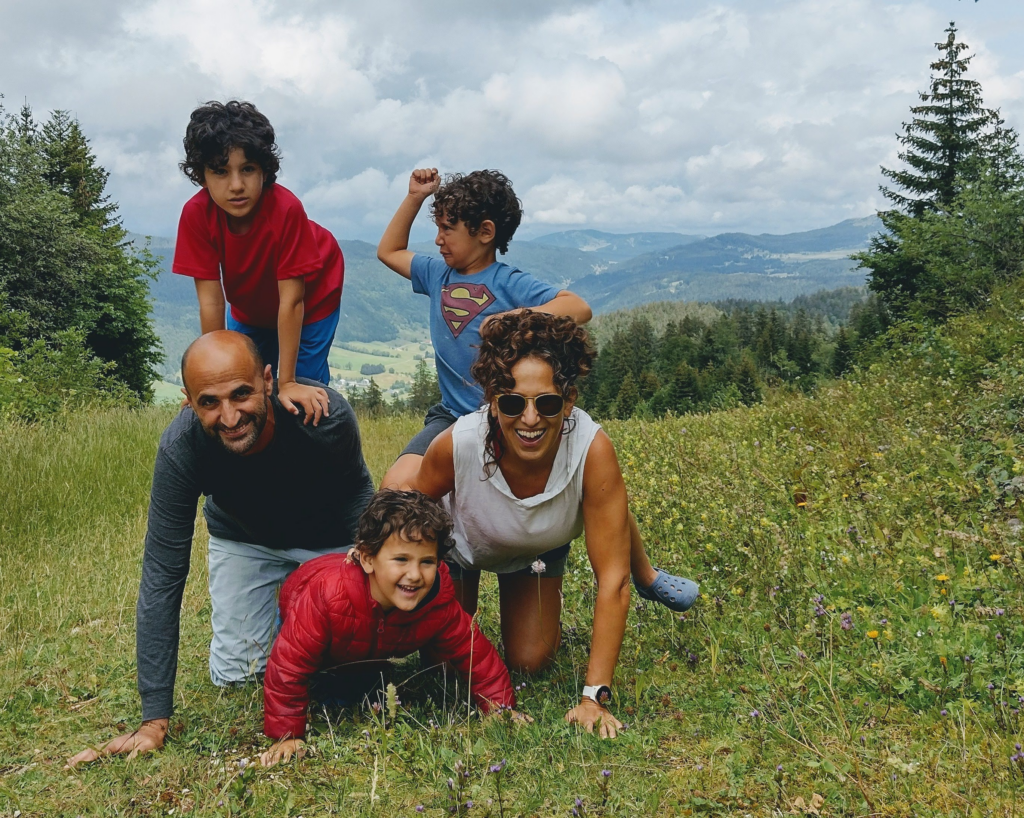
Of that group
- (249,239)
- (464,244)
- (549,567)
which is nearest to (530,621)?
(549,567)

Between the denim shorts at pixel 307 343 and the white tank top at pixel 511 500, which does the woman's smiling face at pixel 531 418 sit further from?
the denim shorts at pixel 307 343

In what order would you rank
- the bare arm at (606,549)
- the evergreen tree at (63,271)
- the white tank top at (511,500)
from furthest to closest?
the evergreen tree at (63,271), the white tank top at (511,500), the bare arm at (606,549)

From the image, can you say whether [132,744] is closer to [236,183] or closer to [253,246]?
[253,246]

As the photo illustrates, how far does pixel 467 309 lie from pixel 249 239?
126 centimetres

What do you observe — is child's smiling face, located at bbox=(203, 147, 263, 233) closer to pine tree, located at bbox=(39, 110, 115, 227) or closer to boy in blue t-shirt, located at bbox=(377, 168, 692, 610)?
boy in blue t-shirt, located at bbox=(377, 168, 692, 610)

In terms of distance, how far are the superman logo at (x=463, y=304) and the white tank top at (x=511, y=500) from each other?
88 centimetres

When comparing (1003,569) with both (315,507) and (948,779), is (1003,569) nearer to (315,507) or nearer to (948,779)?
(948,779)

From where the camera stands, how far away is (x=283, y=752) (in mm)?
3402

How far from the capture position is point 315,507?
441cm

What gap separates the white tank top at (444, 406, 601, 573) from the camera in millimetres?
3775

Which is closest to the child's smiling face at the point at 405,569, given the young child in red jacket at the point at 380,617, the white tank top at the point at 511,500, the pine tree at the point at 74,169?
the young child in red jacket at the point at 380,617

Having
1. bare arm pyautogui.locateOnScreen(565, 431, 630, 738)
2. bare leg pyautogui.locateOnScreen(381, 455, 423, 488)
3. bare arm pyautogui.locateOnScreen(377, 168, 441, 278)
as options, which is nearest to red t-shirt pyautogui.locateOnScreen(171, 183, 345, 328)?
bare arm pyautogui.locateOnScreen(377, 168, 441, 278)

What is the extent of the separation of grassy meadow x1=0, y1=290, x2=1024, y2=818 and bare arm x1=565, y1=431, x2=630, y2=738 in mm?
233

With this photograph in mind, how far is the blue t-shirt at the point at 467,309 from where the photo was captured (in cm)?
462
